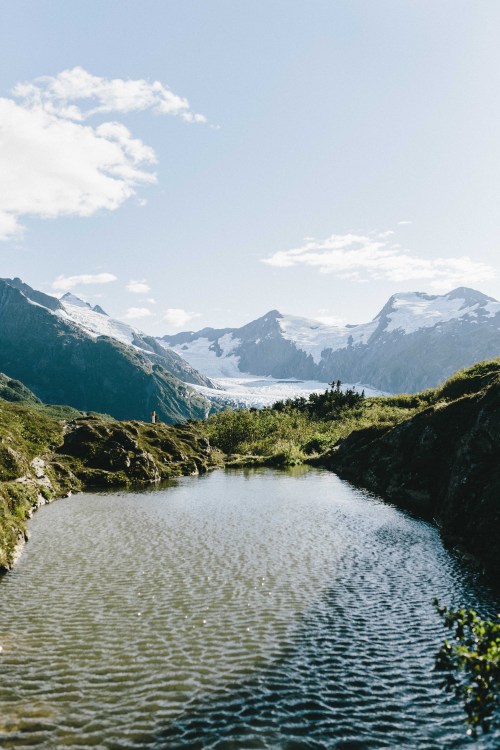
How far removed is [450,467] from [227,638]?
29.4 metres

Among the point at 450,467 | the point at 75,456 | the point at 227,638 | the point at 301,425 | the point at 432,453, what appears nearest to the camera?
the point at 227,638

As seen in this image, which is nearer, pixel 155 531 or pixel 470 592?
pixel 470 592

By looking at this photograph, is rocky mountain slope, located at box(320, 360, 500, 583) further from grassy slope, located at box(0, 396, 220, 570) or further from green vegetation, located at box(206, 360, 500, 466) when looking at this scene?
grassy slope, located at box(0, 396, 220, 570)

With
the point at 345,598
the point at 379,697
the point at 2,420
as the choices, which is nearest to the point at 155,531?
the point at 345,598

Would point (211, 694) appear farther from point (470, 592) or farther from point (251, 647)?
point (470, 592)

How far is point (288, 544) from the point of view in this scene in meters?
34.3

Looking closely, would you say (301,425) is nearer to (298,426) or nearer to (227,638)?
(298,426)

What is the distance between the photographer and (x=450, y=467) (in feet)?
140

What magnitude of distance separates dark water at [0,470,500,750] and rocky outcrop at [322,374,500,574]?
7.53ft

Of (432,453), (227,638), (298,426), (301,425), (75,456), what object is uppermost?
(432,453)

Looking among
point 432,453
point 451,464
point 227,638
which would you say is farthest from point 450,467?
point 227,638

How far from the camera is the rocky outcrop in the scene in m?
31.0

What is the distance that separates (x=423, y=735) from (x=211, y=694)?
6.26 m

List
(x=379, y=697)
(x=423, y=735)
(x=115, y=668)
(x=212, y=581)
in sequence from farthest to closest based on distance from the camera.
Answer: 1. (x=212, y=581)
2. (x=115, y=668)
3. (x=379, y=697)
4. (x=423, y=735)
